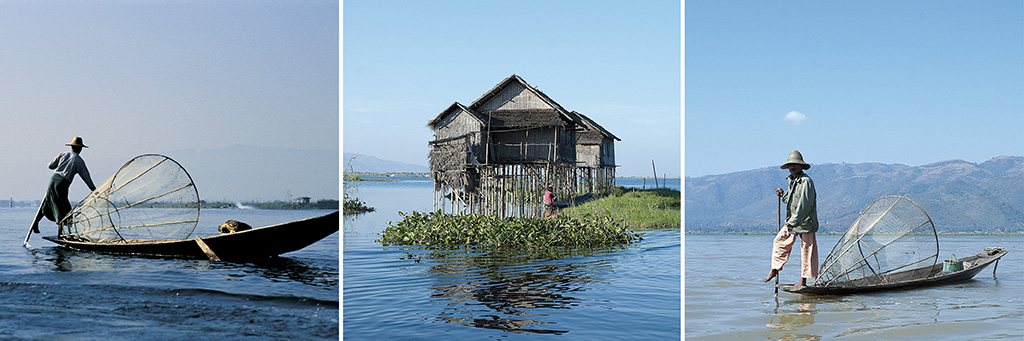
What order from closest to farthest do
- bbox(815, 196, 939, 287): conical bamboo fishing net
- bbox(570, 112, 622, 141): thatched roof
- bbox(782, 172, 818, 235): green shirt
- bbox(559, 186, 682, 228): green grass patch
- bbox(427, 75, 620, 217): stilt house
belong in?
bbox(782, 172, 818, 235): green shirt < bbox(815, 196, 939, 287): conical bamboo fishing net < bbox(427, 75, 620, 217): stilt house < bbox(559, 186, 682, 228): green grass patch < bbox(570, 112, 622, 141): thatched roof

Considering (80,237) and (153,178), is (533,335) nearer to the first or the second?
(153,178)

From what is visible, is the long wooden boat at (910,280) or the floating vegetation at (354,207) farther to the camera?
the floating vegetation at (354,207)

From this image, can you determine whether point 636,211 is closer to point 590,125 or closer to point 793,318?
point 590,125

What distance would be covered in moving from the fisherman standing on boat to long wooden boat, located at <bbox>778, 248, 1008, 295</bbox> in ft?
1.36

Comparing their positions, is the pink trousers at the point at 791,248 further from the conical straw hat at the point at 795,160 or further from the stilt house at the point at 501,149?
the stilt house at the point at 501,149

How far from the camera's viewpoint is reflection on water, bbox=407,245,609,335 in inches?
217

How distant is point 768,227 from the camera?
34375 millimetres

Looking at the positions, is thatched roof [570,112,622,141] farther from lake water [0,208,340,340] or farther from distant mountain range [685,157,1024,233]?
distant mountain range [685,157,1024,233]

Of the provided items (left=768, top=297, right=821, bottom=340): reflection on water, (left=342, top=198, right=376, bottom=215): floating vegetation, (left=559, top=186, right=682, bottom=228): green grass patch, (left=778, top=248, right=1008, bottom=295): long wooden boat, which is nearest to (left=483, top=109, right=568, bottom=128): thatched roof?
(left=559, top=186, right=682, bottom=228): green grass patch

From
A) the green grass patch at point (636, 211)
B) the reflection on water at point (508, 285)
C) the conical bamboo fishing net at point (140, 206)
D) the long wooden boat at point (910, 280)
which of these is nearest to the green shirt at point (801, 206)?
the long wooden boat at point (910, 280)

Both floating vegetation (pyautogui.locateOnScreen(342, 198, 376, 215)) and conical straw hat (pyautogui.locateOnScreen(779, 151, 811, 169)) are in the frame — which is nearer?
conical straw hat (pyautogui.locateOnScreen(779, 151, 811, 169))

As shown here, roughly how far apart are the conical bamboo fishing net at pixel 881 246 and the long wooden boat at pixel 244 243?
583cm

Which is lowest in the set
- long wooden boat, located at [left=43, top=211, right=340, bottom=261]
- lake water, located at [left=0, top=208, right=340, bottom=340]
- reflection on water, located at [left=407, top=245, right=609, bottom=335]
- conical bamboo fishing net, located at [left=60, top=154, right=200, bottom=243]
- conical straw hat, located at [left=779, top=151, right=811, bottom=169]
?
lake water, located at [left=0, top=208, right=340, bottom=340]

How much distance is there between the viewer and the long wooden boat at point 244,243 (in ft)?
30.0
